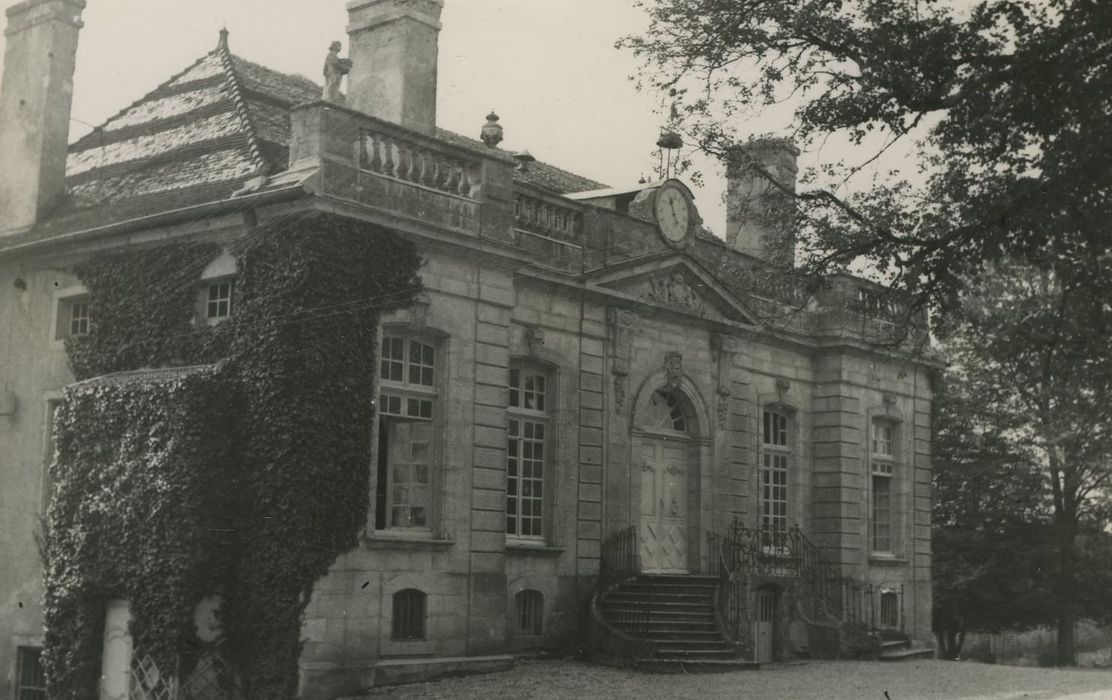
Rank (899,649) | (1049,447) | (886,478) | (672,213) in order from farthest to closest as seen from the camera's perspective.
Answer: (1049,447) < (886,478) < (899,649) < (672,213)

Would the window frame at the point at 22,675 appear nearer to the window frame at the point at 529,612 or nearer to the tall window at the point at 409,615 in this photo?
the tall window at the point at 409,615

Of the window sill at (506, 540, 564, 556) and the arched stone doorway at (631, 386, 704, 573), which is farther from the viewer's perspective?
the arched stone doorway at (631, 386, 704, 573)

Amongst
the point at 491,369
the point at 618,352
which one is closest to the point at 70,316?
the point at 491,369

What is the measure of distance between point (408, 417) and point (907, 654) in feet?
38.2

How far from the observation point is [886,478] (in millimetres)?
26656

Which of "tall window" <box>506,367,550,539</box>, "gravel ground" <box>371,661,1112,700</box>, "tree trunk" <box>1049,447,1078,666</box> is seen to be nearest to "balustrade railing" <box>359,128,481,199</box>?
"tall window" <box>506,367,550,539</box>

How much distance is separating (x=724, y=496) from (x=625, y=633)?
457cm

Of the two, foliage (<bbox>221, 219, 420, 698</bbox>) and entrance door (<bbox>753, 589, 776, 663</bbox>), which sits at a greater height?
foliage (<bbox>221, 219, 420, 698</bbox>)

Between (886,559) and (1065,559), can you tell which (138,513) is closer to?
(886,559)

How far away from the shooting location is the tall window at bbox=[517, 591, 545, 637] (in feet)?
60.3

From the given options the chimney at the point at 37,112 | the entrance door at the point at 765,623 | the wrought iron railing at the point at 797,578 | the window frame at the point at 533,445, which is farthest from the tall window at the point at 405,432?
the entrance door at the point at 765,623

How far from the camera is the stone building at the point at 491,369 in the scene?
53.2 ft

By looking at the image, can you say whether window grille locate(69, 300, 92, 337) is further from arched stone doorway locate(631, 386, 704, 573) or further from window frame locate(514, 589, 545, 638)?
arched stone doorway locate(631, 386, 704, 573)

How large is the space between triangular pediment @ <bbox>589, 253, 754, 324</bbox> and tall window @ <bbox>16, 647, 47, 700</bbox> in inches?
366
